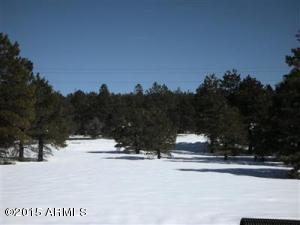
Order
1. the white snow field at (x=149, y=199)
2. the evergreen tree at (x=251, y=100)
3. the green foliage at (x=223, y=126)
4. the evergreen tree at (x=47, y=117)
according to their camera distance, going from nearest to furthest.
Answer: the white snow field at (x=149, y=199) → the evergreen tree at (x=47, y=117) → the green foliage at (x=223, y=126) → the evergreen tree at (x=251, y=100)

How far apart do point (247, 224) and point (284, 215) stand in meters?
6.47

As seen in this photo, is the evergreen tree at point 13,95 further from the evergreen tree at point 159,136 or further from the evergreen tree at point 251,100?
the evergreen tree at point 251,100

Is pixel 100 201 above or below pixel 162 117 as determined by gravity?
below

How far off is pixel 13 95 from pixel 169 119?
25.8 m

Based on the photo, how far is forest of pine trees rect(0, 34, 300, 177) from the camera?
26.7m

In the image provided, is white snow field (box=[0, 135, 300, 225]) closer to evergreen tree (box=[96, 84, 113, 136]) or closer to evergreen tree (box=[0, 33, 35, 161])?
evergreen tree (box=[0, 33, 35, 161])

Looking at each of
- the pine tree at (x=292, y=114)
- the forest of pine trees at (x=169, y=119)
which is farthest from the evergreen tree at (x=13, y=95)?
the pine tree at (x=292, y=114)

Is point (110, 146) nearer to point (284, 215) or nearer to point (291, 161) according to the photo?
point (291, 161)

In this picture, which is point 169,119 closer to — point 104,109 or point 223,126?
point 223,126

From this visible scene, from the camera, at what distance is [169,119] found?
56.1 metres

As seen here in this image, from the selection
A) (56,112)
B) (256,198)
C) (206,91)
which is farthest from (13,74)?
(206,91)

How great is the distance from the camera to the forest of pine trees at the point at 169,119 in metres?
26.7

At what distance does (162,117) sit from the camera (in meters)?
50.5

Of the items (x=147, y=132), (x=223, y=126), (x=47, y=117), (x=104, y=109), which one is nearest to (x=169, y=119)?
(x=147, y=132)
